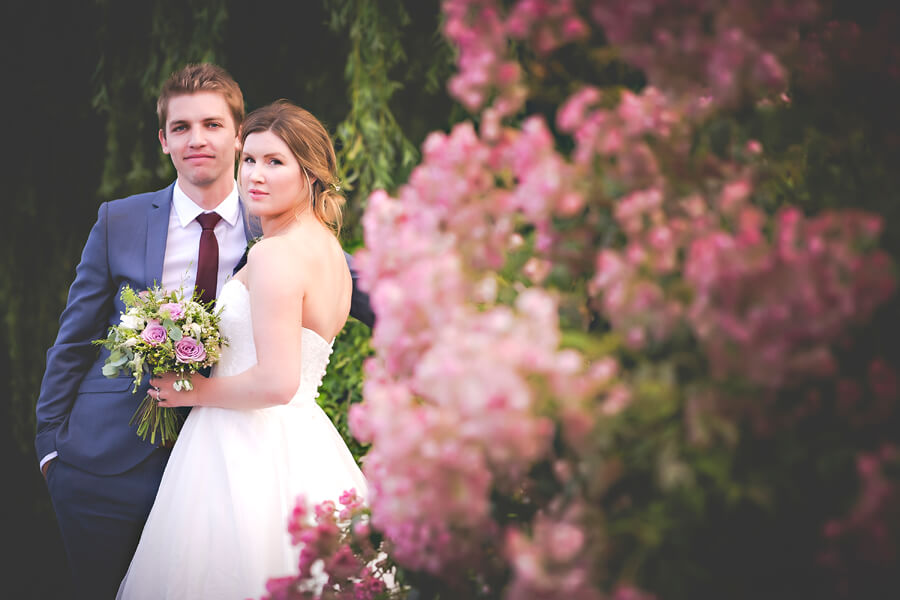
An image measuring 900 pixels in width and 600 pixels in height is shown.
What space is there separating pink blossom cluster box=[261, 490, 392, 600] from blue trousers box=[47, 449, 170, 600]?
4.33 ft

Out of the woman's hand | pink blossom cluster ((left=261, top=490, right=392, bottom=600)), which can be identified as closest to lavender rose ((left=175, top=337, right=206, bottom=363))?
the woman's hand

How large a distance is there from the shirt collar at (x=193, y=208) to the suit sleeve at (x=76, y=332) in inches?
9.0

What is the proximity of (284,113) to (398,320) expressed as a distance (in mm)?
1482

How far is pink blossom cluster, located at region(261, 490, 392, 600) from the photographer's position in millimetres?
1382

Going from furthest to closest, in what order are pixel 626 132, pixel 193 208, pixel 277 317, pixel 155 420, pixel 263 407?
pixel 193 208
pixel 155 420
pixel 263 407
pixel 277 317
pixel 626 132

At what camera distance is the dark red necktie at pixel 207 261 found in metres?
2.58

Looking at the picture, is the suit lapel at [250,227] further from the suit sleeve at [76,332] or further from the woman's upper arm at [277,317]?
the woman's upper arm at [277,317]

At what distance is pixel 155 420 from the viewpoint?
248cm

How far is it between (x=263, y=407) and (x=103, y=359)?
0.87 m

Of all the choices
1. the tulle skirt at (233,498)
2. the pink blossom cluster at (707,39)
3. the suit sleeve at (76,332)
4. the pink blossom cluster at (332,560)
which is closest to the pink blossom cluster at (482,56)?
the pink blossom cluster at (707,39)

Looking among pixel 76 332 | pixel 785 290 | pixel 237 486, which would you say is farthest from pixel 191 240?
pixel 785 290

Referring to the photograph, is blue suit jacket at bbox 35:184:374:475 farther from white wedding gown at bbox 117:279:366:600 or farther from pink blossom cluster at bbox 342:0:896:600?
pink blossom cluster at bbox 342:0:896:600

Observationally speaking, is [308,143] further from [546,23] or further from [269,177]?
[546,23]

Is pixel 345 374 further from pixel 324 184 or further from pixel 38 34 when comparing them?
pixel 38 34
